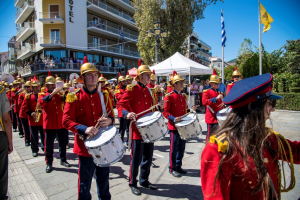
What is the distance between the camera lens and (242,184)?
4.47 feet

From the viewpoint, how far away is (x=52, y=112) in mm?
5234

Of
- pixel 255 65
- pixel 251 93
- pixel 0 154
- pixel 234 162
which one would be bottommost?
pixel 0 154

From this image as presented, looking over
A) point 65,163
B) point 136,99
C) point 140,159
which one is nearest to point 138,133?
point 140,159

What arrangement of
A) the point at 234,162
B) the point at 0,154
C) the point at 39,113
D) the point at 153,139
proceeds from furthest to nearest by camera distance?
the point at 39,113
the point at 153,139
the point at 0,154
the point at 234,162

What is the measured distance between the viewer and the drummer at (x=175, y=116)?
14.8 feet

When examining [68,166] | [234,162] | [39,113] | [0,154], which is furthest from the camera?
[39,113]

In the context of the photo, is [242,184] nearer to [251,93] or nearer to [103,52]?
[251,93]

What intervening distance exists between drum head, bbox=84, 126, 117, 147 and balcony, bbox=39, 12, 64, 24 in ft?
94.1

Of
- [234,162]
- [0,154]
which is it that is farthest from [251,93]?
[0,154]

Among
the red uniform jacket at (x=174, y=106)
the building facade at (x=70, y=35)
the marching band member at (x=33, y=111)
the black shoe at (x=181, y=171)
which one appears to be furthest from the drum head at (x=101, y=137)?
the building facade at (x=70, y=35)

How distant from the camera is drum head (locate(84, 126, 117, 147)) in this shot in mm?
2727

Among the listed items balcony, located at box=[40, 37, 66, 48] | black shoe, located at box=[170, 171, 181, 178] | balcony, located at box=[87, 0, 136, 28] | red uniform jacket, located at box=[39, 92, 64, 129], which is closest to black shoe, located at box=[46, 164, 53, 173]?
red uniform jacket, located at box=[39, 92, 64, 129]

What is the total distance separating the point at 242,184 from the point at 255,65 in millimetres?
19848

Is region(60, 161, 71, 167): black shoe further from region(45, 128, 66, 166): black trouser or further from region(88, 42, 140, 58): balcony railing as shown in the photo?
region(88, 42, 140, 58): balcony railing
